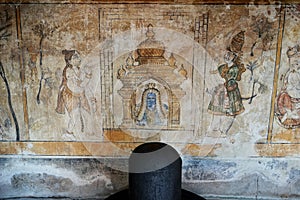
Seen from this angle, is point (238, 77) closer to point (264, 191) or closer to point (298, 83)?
A: point (298, 83)

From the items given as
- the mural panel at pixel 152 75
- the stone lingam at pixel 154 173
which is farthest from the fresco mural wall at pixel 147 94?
the stone lingam at pixel 154 173

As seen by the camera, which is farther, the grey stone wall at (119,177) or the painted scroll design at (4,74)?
the grey stone wall at (119,177)

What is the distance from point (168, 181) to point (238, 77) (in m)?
1.16

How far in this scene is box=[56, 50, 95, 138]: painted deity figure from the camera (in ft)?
10.9

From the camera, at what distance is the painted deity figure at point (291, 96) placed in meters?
3.25

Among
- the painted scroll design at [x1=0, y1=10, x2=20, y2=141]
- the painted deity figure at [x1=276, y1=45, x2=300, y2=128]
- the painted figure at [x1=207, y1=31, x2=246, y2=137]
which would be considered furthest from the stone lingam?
the painted scroll design at [x1=0, y1=10, x2=20, y2=141]

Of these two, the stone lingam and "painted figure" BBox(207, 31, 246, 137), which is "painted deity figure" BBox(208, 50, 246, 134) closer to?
"painted figure" BBox(207, 31, 246, 137)

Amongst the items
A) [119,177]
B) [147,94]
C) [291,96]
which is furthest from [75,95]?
[291,96]

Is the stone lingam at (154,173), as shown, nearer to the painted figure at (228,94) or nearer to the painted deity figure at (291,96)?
the painted figure at (228,94)

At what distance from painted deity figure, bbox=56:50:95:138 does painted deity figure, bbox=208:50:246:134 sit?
1075mm

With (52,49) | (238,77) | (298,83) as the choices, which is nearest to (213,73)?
(238,77)

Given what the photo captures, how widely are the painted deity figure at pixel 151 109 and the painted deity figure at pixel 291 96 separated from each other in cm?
101

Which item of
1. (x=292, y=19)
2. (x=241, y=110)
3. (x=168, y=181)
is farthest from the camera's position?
(x=241, y=110)

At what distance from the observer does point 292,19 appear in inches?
124
